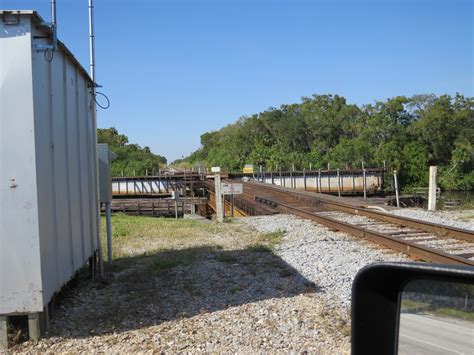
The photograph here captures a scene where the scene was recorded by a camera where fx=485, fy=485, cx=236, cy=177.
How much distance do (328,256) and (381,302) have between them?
6987mm

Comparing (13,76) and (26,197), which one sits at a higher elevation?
(13,76)

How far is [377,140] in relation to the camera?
69.6 meters

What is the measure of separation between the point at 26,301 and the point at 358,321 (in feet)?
13.2

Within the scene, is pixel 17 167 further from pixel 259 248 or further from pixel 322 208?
pixel 322 208

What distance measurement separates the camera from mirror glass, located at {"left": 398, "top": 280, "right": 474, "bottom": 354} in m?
1.44

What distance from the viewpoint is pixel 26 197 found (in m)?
4.68

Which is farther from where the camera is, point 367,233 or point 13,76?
point 367,233

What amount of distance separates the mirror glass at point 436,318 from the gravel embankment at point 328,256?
410cm

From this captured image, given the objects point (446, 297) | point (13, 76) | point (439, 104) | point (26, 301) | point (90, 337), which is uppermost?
point (439, 104)

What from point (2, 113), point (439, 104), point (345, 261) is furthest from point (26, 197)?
point (439, 104)

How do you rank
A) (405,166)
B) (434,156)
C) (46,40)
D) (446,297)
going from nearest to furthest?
(446,297), (46,40), (405,166), (434,156)

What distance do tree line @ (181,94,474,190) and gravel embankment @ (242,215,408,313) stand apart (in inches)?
1960

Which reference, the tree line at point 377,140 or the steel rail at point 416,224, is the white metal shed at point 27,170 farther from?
the tree line at point 377,140

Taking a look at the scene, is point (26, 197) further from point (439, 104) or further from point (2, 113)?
point (439, 104)
